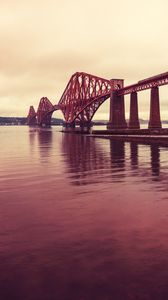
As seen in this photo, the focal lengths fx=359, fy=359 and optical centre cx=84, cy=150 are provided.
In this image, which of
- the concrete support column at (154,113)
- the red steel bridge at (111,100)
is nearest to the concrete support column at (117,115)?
the red steel bridge at (111,100)

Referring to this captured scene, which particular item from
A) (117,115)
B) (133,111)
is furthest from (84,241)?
(117,115)

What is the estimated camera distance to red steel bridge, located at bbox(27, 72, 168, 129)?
244 feet

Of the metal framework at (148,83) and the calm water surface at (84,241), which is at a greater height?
the metal framework at (148,83)

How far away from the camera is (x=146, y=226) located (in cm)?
976

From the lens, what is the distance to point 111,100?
339ft

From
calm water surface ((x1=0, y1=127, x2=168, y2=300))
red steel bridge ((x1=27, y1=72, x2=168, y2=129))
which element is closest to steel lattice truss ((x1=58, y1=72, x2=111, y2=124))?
red steel bridge ((x1=27, y1=72, x2=168, y2=129))

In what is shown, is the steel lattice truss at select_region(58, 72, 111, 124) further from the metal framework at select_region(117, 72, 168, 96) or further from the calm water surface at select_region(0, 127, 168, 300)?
the calm water surface at select_region(0, 127, 168, 300)

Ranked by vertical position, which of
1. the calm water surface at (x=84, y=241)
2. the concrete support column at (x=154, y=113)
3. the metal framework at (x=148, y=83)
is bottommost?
the calm water surface at (x=84, y=241)

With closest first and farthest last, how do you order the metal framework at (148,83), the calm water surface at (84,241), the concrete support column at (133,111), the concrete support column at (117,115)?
the calm water surface at (84,241), the metal framework at (148,83), the concrete support column at (133,111), the concrete support column at (117,115)

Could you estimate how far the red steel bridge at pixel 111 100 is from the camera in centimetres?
7425

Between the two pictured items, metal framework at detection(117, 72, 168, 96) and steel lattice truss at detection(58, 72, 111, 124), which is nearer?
metal framework at detection(117, 72, 168, 96)

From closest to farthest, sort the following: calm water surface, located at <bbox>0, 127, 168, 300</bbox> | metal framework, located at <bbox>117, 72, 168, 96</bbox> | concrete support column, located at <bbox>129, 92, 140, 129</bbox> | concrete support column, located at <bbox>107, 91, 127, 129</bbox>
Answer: calm water surface, located at <bbox>0, 127, 168, 300</bbox> < metal framework, located at <bbox>117, 72, 168, 96</bbox> < concrete support column, located at <bbox>129, 92, 140, 129</bbox> < concrete support column, located at <bbox>107, 91, 127, 129</bbox>

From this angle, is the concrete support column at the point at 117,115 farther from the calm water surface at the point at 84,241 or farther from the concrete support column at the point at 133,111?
the calm water surface at the point at 84,241

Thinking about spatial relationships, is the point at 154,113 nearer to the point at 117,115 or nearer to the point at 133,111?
the point at 133,111
